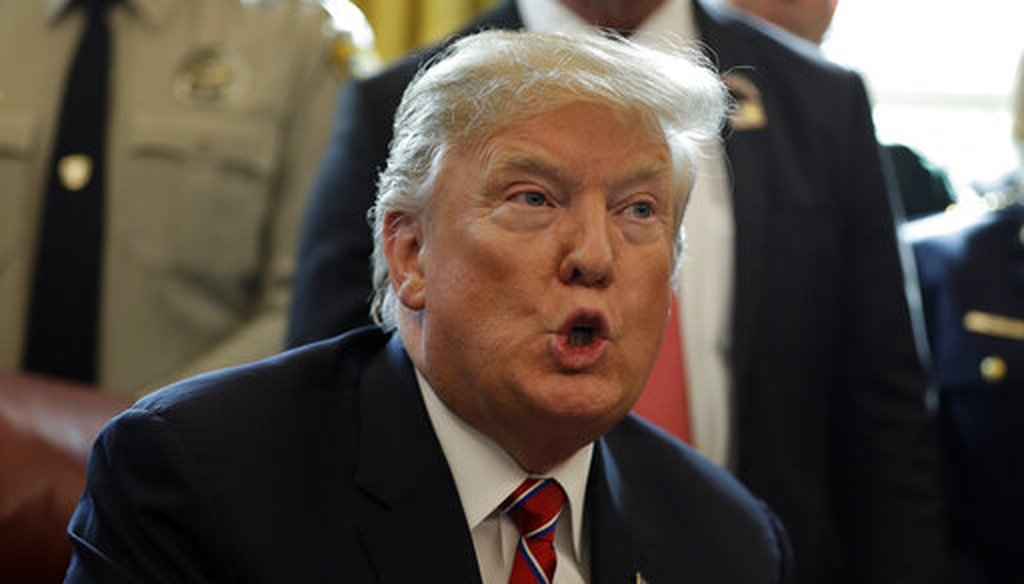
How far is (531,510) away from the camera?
212cm

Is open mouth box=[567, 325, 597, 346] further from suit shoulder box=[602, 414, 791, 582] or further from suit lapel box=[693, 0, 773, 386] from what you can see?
suit lapel box=[693, 0, 773, 386]

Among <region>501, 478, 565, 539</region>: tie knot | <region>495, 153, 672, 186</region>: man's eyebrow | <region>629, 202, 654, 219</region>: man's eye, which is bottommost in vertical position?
<region>501, 478, 565, 539</region>: tie knot

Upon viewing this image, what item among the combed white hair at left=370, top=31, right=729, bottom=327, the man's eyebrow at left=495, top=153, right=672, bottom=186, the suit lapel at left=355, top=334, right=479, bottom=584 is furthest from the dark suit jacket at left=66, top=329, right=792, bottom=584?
the man's eyebrow at left=495, top=153, right=672, bottom=186

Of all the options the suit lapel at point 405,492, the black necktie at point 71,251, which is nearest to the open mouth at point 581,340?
the suit lapel at point 405,492

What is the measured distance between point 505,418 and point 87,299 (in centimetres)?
127

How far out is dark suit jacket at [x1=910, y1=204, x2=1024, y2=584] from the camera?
3.36m

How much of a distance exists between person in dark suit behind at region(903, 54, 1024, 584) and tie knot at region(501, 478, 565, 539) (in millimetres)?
1488

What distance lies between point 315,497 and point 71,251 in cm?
122

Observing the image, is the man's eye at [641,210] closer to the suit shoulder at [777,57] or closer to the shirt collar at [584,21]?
the shirt collar at [584,21]

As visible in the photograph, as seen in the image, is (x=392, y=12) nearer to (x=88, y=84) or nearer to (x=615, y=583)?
(x=88, y=84)

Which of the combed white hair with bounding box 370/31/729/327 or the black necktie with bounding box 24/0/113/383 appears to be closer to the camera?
the combed white hair with bounding box 370/31/729/327

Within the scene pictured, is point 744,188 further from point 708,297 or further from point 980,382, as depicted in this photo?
point 980,382

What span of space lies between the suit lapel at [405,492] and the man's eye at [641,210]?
360mm

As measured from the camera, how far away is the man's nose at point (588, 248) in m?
1.99
